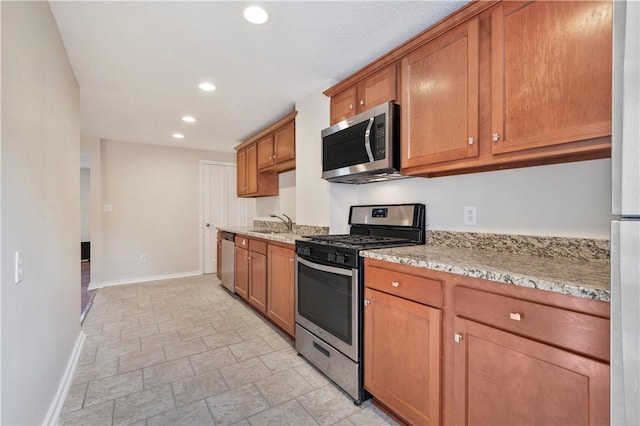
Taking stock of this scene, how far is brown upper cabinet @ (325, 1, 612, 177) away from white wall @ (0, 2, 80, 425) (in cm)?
191

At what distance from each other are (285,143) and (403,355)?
262 centimetres

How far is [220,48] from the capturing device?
6.84ft

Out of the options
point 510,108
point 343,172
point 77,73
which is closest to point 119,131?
point 77,73

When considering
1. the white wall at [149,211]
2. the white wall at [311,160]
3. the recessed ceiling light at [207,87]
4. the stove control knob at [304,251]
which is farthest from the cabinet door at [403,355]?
the white wall at [149,211]

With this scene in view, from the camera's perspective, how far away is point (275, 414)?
5.46 feet

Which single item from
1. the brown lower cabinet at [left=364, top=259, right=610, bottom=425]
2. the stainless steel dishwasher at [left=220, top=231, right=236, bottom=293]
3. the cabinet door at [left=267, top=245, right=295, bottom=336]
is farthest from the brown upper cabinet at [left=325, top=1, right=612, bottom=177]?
the stainless steel dishwasher at [left=220, top=231, right=236, bottom=293]

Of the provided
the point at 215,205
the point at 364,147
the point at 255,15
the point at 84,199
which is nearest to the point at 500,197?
the point at 364,147

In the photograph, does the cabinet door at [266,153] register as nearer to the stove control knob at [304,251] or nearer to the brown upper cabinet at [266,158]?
the brown upper cabinet at [266,158]

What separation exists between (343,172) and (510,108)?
3.79ft

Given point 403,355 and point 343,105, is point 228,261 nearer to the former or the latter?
point 343,105

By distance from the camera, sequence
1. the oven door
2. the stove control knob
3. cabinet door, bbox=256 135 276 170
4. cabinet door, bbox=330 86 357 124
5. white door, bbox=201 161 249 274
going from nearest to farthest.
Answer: the oven door
the stove control knob
cabinet door, bbox=330 86 357 124
cabinet door, bbox=256 135 276 170
white door, bbox=201 161 249 274

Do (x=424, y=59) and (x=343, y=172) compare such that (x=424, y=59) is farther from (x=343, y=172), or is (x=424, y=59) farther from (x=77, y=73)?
(x=77, y=73)

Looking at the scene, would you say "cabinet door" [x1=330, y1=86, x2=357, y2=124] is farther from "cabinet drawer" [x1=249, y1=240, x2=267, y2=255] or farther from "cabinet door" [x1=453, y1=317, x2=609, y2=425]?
"cabinet door" [x1=453, y1=317, x2=609, y2=425]

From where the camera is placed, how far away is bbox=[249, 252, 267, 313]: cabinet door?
9.82 ft
